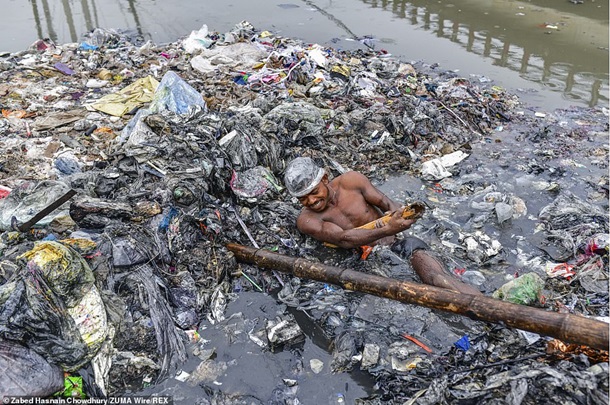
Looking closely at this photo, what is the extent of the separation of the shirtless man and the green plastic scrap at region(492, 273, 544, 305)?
29 cm

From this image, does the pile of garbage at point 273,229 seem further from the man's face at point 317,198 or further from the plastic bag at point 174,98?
the man's face at point 317,198

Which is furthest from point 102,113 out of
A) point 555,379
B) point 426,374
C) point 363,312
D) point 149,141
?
point 555,379

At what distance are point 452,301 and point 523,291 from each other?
0.76 metres

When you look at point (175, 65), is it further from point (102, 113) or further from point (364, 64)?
point (364, 64)

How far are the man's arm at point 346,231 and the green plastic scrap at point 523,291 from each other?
0.90 m

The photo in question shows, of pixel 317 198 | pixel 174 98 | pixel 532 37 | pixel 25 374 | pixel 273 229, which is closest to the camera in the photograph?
pixel 25 374

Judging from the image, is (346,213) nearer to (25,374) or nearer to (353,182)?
(353,182)

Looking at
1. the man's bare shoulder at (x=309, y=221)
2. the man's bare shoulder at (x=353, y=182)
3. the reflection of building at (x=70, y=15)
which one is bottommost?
the man's bare shoulder at (x=309, y=221)

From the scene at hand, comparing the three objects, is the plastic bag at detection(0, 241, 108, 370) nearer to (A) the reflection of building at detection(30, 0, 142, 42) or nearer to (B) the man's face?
(B) the man's face

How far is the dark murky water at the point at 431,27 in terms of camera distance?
9.38 metres

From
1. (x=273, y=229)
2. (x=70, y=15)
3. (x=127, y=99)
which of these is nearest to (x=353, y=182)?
(x=273, y=229)

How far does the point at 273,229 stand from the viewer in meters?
4.50

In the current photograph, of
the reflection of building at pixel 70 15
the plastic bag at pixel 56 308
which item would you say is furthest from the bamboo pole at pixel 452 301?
the reflection of building at pixel 70 15

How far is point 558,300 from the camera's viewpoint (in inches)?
144
